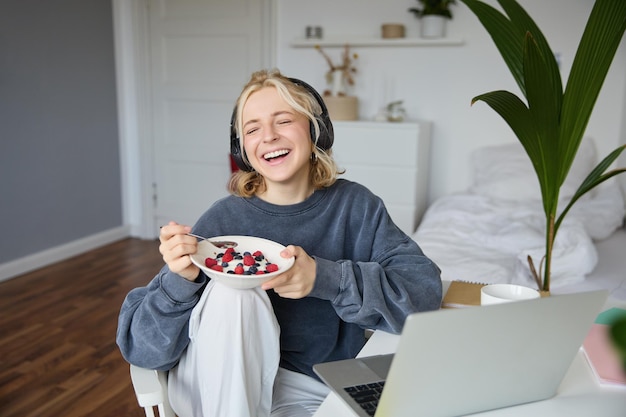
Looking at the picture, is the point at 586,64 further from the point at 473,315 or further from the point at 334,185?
the point at 473,315

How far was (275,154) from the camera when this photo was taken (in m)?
1.28

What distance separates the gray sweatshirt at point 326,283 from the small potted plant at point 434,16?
2.47m

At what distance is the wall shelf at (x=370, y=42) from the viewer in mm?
3557

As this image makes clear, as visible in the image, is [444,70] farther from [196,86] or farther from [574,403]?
[574,403]

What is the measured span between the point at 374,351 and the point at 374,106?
302 centimetres

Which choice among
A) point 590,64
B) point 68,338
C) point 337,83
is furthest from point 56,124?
point 590,64

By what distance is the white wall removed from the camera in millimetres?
3451

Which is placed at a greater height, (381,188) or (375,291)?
(375,291)

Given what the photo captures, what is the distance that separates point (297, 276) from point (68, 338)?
6.73 ft

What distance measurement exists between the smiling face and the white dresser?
2148mm

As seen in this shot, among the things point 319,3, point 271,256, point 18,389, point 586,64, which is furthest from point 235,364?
point 319,3

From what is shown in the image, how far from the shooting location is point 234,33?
411cm

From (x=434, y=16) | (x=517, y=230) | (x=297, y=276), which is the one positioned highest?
(x=434, y=16)

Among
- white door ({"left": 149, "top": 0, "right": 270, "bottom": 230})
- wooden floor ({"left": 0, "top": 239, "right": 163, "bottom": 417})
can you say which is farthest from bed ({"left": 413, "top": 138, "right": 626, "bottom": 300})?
white door ({"left": 149, "top": 0, "right": 270, "bottom": 230})
